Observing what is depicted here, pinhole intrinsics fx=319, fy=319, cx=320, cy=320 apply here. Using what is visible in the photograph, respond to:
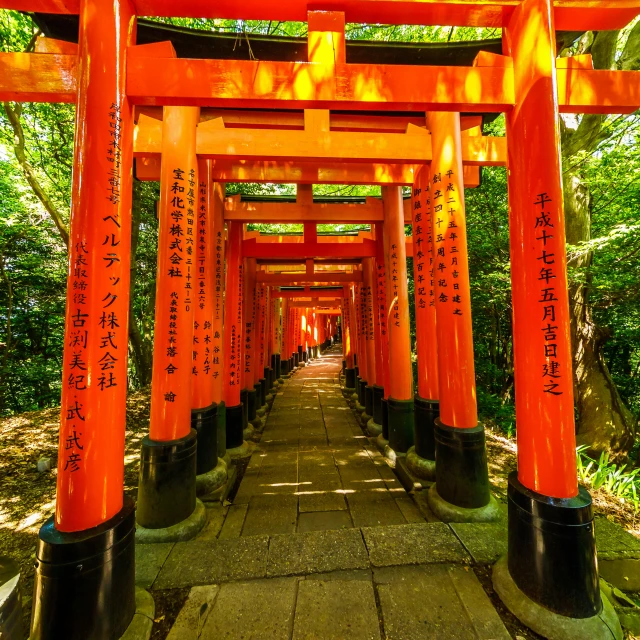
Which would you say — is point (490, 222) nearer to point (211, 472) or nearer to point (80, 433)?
point (211, 472)

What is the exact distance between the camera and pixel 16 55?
8.46 feet

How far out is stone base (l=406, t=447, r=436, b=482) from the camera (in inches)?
168

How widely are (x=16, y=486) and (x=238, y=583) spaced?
403cm

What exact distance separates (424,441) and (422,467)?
1.12ft

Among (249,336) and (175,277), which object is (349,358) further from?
(175,277)

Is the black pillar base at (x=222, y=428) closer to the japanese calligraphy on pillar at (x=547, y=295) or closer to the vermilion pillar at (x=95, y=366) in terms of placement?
the vermilion pillar at (x=95, y=366)

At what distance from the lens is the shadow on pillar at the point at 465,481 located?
3.39 m

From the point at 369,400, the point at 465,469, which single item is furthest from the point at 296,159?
the point at 369,400

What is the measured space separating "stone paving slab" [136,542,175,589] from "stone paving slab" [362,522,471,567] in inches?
72.9

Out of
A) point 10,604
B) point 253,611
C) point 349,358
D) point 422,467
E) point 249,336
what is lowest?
→ point 253,611

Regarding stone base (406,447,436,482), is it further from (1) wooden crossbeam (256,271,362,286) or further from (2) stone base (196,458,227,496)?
(1) wooden crossbeam (256,271,362,286)

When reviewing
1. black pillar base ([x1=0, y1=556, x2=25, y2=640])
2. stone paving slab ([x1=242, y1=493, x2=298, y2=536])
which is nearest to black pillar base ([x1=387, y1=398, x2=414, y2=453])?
stone paving slab ([x1=242, y1=493, x2=298, y2=536])

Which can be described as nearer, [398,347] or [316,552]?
[316,552]

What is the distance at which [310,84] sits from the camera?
2.54m
